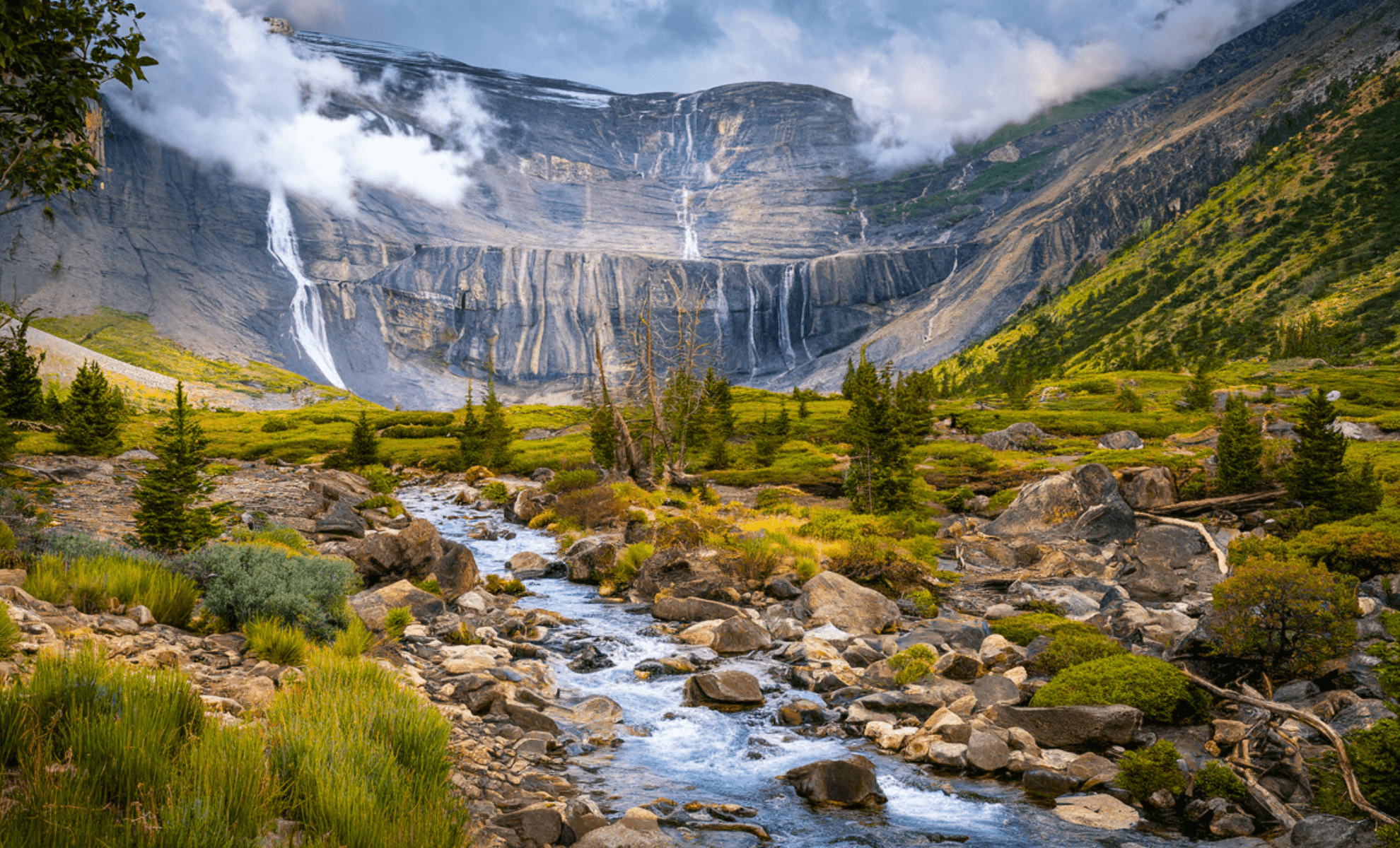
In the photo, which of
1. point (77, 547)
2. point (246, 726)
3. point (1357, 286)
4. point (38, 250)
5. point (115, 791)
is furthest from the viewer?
point (38, 250)

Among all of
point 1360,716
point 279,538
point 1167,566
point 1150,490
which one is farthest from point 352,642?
point 1150,490

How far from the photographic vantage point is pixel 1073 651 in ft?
41.9

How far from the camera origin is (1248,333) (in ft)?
369

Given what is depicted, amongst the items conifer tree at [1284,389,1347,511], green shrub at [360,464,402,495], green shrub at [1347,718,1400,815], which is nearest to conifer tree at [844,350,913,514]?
conifer tree at [1284,389,1347,511]

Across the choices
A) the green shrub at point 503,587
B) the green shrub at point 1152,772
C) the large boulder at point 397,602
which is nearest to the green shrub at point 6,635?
the large boulder at point 397,602

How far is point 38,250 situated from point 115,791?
196 metres

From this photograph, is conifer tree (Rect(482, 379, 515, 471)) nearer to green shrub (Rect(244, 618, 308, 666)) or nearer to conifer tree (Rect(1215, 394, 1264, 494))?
conifer tree (Rect(1215, 394, 1264, 494))

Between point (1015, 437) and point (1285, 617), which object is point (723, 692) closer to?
point (1285, 617)

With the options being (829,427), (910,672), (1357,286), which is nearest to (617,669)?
(910,672)

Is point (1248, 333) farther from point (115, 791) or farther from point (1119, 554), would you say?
point (115, 791)

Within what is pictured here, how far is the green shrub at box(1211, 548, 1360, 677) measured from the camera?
34.4ft

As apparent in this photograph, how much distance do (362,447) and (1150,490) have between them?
48027mm

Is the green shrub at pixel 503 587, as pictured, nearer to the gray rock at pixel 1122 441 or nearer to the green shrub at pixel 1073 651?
the green shrub at pixel 1073 651

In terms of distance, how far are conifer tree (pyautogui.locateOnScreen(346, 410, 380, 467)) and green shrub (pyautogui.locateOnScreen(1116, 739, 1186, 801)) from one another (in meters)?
51.1
